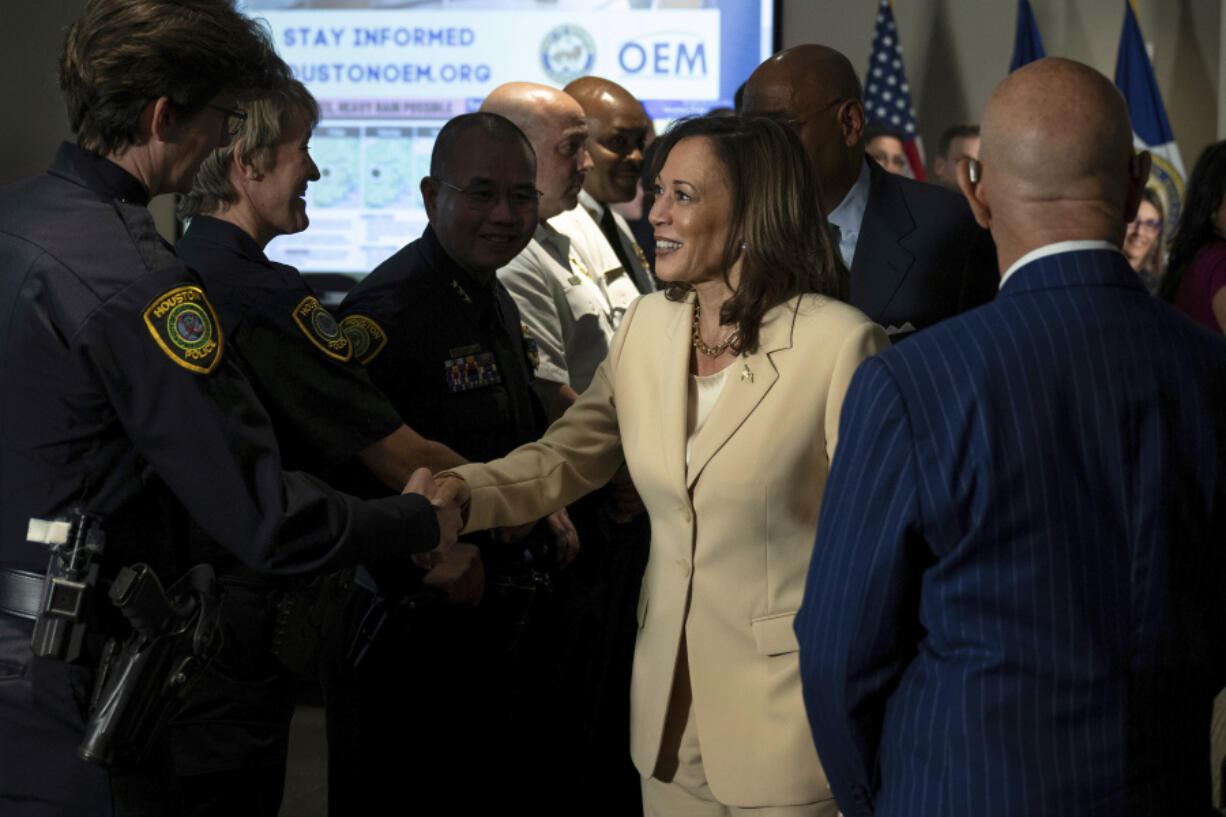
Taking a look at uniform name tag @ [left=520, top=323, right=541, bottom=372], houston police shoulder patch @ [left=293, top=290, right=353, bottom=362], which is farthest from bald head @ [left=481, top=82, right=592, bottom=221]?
houston police shoulder patch @ [left=293, top=290, right=353, bottom=362]

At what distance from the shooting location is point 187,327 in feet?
4.68

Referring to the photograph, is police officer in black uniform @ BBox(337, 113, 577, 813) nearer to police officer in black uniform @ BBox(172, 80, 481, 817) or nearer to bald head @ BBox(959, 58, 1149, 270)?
police officer in black uniform @ BBox(172, 80, 481, 817)

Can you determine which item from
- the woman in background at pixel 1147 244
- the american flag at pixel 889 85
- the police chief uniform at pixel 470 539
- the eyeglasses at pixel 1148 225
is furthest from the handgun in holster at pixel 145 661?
the american flag at pixel 889 85

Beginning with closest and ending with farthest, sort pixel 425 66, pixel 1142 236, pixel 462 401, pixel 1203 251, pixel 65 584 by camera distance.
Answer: pixel 65 584 → pixel 462 401 → pixel 1203 251 → pixel 1142 236 → pixel 425 66

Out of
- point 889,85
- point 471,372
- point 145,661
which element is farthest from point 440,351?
point 889,85

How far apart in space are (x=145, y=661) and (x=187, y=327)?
0.40 m

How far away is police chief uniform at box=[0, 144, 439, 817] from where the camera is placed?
1.40m

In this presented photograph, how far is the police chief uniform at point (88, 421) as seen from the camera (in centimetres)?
140

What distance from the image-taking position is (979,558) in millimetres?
1164

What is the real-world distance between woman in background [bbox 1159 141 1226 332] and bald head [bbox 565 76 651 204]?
1542 millimetres

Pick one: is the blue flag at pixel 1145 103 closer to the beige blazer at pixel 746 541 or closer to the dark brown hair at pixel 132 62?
the beige blazer at pixel 746 541

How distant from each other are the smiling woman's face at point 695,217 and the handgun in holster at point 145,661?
0.83 meters

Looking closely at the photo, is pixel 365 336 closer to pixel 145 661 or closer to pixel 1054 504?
pixel 145 661

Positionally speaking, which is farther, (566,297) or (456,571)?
(566,297)
